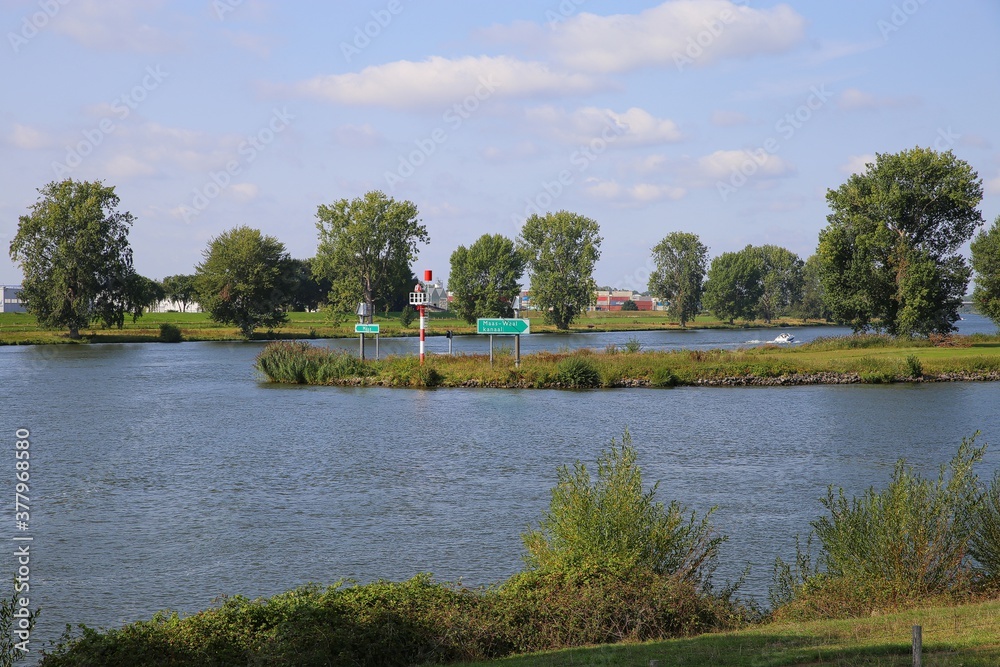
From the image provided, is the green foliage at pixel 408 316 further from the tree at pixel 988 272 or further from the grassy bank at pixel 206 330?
the tree at pixel 988 272

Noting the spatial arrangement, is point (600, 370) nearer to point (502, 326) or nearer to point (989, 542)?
point (502, 326)

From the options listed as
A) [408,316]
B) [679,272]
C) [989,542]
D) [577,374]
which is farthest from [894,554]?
[679,272]

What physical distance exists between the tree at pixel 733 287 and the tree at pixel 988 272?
64.9m

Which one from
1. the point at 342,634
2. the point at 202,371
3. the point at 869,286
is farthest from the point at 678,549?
the point at 869,286

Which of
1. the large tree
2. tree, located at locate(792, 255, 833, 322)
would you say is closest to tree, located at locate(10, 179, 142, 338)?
the large tree

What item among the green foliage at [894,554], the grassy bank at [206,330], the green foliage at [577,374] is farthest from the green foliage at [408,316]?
the green foliage at [894,554]

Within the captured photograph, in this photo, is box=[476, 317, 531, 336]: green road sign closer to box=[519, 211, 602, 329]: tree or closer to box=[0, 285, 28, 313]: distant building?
box=[519, 211, 602, 329]: tree

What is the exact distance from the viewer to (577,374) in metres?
44.2

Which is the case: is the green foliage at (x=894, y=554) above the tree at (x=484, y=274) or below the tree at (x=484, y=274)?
below

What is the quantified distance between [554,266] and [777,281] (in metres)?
57.6

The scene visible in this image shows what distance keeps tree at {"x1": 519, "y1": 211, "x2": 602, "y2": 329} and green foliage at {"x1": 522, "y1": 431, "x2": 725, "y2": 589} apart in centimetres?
10508

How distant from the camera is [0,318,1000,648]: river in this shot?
13859mm

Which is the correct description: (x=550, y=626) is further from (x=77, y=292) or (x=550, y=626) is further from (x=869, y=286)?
(x=77, y=292)

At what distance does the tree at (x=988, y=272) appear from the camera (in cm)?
7338
